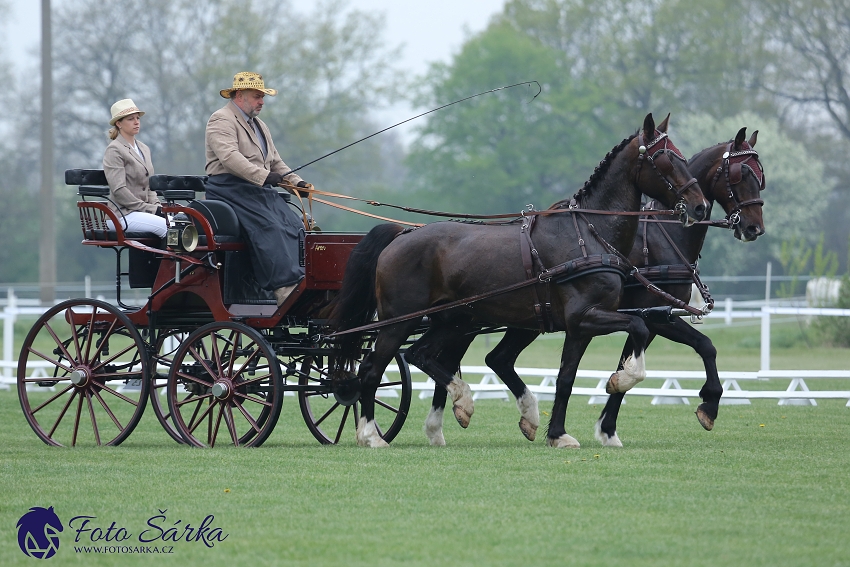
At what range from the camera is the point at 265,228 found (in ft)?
29.0

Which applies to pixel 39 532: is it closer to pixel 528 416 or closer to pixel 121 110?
pixel 528 416

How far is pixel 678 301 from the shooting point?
8.54 meters

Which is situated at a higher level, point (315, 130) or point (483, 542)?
point (315, 130)

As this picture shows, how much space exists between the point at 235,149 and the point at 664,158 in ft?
9.89

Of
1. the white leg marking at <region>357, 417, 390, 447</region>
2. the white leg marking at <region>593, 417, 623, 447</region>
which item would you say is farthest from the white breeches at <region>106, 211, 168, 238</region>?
the white leg marking at <region>593, 417, 623, 447</region>

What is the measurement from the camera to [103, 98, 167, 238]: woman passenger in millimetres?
9336

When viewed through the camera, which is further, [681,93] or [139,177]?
[681,93]

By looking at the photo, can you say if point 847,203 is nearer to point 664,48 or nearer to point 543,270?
point 664,48

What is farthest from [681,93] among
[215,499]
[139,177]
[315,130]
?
[215,499]

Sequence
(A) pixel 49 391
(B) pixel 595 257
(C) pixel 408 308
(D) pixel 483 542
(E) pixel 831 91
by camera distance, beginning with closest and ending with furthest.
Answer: (D) pixel 483 542
(B) pixel 595 257
(C) pixel 408 308
(A) pixel 49 391
(E) pixel 831 91

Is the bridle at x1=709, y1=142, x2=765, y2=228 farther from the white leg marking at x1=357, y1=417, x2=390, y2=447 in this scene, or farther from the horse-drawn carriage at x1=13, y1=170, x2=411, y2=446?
the white leg marking at x1=357, y1=417, x2=390, y2=447

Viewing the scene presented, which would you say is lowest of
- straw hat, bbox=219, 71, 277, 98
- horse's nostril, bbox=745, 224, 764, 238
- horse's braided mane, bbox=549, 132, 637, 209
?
horse's nostril, bbox=745, 224, 764, 238

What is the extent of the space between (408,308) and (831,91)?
38.9m

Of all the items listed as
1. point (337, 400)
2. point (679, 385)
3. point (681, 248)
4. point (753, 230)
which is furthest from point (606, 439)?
point (679, 385)
